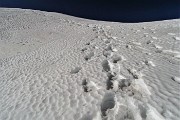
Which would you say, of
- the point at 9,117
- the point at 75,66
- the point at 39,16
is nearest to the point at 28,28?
the point at 39,16

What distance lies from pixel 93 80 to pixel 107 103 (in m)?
2.01

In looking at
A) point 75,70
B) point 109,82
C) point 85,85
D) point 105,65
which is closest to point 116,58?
point 105,65

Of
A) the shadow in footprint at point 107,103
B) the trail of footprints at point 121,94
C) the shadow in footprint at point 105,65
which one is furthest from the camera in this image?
the shadow in footprint at point 105,65

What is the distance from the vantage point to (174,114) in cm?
587

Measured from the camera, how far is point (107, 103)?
6.77 metres

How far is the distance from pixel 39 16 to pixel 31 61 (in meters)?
19.2

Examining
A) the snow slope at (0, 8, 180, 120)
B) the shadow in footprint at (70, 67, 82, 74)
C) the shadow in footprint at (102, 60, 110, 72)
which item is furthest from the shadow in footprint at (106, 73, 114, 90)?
the shadow in footprint at (70, 67, 82, 74)

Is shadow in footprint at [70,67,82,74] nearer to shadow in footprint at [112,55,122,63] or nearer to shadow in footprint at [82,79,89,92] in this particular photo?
shadow in footprint at [82,79,89,92]

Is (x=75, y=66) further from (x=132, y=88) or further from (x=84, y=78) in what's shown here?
(x=132, y=88)

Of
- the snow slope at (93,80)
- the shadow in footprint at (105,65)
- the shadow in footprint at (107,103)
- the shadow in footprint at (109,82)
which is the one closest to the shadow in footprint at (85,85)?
the snow slope at (93,80)

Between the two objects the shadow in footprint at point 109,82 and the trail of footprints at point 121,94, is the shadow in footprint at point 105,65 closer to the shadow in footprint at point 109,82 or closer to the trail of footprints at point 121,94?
the trail of footprints at point 121,94

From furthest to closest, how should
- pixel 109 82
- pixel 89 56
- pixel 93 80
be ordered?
pixel 89 56, pixel 93 80, pixel 109 82

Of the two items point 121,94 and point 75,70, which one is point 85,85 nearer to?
point 121,94

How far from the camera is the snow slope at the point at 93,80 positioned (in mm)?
6422
